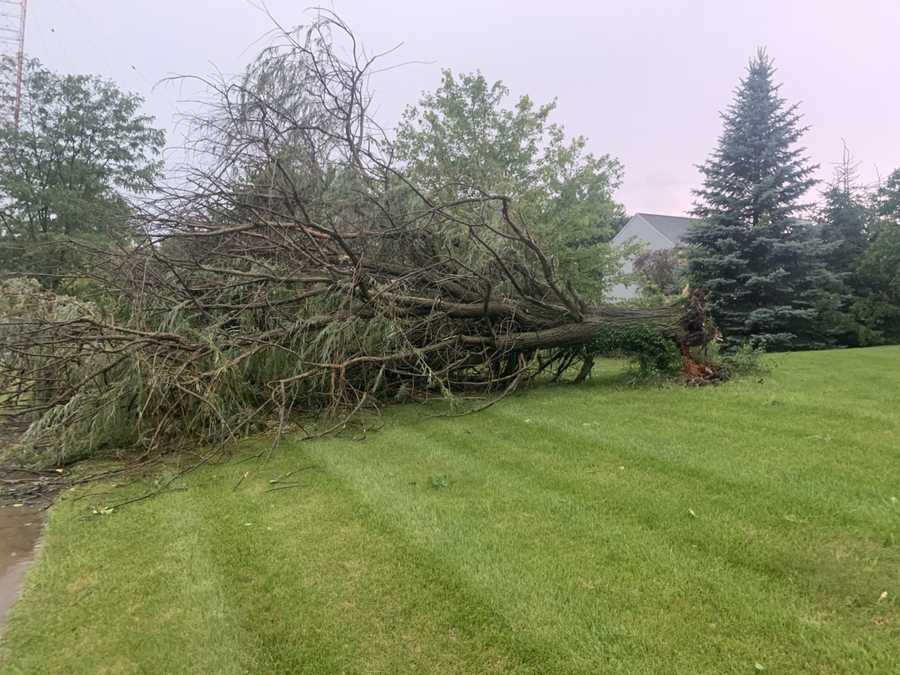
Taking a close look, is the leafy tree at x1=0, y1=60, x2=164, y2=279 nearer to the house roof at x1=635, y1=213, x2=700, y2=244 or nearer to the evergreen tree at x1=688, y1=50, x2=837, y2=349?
the evergreen tree at x1=688, y1=50, x2=837, y2=349

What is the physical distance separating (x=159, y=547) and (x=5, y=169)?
22791 mm

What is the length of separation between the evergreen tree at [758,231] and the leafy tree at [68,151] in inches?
734

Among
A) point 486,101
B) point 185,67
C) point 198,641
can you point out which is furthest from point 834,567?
point 486,101

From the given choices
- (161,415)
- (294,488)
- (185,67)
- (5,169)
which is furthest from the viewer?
(5,169)

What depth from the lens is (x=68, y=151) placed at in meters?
20.5

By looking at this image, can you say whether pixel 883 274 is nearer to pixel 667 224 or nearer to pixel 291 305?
pixel 667 224

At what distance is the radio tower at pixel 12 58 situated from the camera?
19.5 metres

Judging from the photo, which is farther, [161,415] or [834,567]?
[161,415]

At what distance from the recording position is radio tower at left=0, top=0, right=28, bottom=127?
19500 mm

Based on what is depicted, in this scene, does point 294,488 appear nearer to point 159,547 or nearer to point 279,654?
point 159,547

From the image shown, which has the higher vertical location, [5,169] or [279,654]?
[5,169]

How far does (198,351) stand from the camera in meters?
4.94

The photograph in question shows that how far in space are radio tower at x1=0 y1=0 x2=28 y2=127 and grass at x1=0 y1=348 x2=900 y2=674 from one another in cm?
2301

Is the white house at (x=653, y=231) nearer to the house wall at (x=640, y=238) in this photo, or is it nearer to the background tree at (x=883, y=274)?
the house wall at (x=640, y=238)
